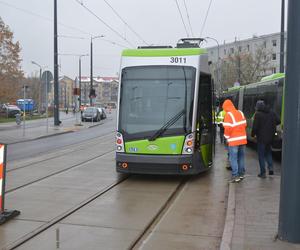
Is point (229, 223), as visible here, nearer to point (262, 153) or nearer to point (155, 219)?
point (155, 219)

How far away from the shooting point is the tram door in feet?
35.5

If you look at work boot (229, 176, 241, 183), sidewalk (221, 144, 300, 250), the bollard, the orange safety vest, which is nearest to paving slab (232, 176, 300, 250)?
sidewalk (221, 144, 300, 250)

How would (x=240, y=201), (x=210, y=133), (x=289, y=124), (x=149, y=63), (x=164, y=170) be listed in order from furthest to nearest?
(x=210, y=133) → (x=149, y=63) → (x=164, y=170) → (x=240, y=201) → (x=289, y=124)

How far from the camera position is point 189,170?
10.4 m

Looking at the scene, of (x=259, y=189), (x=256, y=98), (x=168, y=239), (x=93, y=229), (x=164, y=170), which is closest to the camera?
(x=168, y=239)

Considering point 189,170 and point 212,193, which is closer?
point 212,193

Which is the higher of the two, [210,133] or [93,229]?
[210,133]

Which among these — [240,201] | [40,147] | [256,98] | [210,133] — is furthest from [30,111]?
[240,201]

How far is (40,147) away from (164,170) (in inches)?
413

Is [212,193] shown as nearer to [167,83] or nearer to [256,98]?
[167,83]

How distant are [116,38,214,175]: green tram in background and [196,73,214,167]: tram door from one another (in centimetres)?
2

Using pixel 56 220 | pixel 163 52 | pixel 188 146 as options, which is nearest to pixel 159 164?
pixel 188 146

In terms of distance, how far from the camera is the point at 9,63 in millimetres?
44812

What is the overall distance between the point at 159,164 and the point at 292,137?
202 inches
